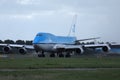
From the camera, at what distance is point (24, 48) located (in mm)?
78312

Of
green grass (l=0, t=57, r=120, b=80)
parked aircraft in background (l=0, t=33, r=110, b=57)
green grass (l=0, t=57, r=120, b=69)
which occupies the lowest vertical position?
parked aircraft in background (l=0, t=33, r=110, b=57)

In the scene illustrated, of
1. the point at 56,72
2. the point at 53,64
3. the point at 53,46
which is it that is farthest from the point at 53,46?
the point at 56,72

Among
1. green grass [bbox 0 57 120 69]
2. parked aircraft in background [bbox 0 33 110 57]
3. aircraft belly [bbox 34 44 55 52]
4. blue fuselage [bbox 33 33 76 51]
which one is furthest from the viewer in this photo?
parked aircraft in background [bbox 0 33 110 57]

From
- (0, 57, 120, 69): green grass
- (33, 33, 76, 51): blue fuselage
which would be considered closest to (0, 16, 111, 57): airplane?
(33, 33, 76, 51): blue fuselage

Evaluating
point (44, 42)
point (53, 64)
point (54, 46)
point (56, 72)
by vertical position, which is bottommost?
point (54, 46)

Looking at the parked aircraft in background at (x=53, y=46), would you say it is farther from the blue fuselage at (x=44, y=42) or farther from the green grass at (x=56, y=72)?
the green grass at (x=56, y=72)

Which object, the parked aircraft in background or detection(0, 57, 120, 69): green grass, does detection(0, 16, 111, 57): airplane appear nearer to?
the parked aircraft in background

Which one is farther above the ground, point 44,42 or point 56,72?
point 56,72

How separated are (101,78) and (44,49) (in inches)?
2020

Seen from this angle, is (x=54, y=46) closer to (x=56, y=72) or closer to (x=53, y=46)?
(x=53, y=46)

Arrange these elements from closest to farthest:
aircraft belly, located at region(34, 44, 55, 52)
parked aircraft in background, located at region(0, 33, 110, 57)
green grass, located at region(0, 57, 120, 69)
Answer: green grass, located at region(0, 57, 120, 69)
aircraft belly, located at region(34, 44, 55, 52)
parked aircraft in background, located at region(0, 33, 110, 57)

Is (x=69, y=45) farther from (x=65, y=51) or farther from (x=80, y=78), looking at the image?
(x=80, y=78)

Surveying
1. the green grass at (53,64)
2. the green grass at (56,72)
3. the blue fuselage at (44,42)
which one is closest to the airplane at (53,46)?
the blue fuselage at (44,42)

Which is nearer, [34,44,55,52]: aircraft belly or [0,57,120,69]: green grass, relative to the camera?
[0,57,120,69]: green grass
